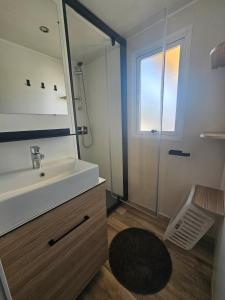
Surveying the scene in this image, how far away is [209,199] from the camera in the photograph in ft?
3.64

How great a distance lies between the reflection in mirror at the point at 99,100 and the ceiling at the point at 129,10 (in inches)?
6.4

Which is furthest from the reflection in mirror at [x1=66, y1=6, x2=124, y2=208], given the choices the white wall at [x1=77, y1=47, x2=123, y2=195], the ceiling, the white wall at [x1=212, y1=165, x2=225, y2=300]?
the white wall at [x1=212, y1=165, x2=225, y2=300]

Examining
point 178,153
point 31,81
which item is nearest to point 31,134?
point 31,81

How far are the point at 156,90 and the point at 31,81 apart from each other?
4.07 ft

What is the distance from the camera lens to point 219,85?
3.64 ft

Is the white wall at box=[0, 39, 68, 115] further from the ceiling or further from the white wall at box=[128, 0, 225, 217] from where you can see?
the white wall at box=[128, 0, 225, 217]

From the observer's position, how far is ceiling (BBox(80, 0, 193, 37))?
1.12 meters

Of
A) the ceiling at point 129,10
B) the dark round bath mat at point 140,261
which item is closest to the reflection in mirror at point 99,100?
the ceiling at point 129,10

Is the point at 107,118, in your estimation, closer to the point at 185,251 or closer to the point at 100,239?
the point at 100,239

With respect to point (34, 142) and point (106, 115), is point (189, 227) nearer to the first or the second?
point (34, 142)

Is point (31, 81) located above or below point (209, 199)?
above

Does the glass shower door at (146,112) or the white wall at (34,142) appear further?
the glass shower door at (146,112)

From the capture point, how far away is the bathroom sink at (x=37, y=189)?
20.7 inches

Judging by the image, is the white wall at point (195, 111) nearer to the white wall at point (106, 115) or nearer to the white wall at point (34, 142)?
the white wall at point (106, 115)
